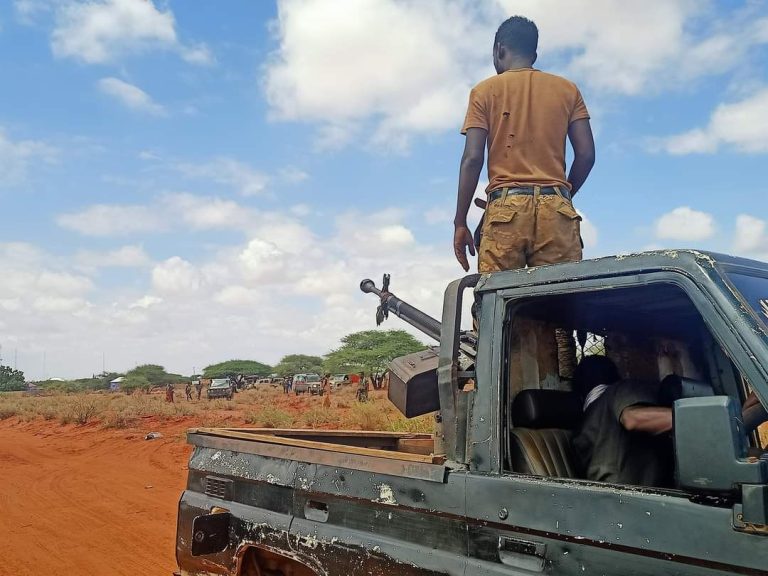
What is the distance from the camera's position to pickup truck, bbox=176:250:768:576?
176cm

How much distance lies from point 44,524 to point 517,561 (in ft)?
25.2

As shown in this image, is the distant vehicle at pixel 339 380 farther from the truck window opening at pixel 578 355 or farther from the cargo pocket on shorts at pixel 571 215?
the truck window opening at pixel 578 355

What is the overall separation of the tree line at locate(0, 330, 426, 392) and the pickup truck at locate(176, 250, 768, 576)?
29322mm

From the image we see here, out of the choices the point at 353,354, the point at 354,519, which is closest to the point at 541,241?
the point at 354,519

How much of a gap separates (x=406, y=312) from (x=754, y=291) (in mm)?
2347

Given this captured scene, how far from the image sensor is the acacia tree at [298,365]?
5125 centimetres

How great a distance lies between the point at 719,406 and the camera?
165 cm

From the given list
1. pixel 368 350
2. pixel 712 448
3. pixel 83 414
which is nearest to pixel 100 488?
pixel 712 448

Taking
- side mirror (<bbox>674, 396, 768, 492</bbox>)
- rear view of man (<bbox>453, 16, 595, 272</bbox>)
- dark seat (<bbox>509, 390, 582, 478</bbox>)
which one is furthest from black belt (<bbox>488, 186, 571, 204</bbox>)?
side mirror (<bbox>674, 396, 768, 492</bbox>)

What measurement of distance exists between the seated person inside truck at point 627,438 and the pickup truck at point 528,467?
12 cm

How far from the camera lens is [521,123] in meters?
3.65

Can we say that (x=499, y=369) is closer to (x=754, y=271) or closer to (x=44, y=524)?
(x=754, y=271)

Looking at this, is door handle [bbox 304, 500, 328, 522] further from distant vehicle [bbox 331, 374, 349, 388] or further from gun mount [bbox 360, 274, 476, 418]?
distant vehicle [bbox 331, 374, 349, 388]

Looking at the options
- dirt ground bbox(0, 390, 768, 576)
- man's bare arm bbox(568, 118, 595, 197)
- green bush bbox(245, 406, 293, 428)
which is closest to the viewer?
man's bare arm bbox(568, 118, 595, 197)
